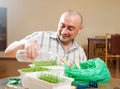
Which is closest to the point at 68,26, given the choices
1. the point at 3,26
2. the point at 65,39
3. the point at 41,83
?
the point at 65,39

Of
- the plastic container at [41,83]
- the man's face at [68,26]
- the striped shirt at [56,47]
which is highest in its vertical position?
the man's face at [68,26]

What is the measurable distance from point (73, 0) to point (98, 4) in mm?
635

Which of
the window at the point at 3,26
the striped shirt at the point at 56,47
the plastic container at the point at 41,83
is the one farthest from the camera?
the window at the point at 3,26

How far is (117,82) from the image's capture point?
127 centimetres

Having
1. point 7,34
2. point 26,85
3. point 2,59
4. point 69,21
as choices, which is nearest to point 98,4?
point 7,34

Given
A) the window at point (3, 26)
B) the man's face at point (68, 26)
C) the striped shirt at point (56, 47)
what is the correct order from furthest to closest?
the window at point (3, 26), the striped shirt at point (56, 47), the man's face at point (68, 26)

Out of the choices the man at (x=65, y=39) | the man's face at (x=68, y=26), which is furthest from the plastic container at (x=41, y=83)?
the man's face at (x=68, y=26)

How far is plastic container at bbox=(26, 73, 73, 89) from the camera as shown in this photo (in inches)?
31.5

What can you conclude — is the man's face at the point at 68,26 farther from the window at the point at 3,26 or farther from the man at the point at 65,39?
the window at the point at 3,26

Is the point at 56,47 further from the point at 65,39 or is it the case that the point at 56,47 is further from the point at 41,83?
the point at 41,83

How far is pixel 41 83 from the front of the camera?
2.73 ft

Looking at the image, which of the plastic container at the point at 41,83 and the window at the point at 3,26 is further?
the window at the point at 3,26

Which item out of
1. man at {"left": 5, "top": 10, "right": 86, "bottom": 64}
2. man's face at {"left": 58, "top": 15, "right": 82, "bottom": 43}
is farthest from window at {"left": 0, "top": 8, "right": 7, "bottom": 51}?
man's face at {"left": 58, "top": 15, "right": 82, "bottom": 43}

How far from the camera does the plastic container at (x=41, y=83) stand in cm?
80
